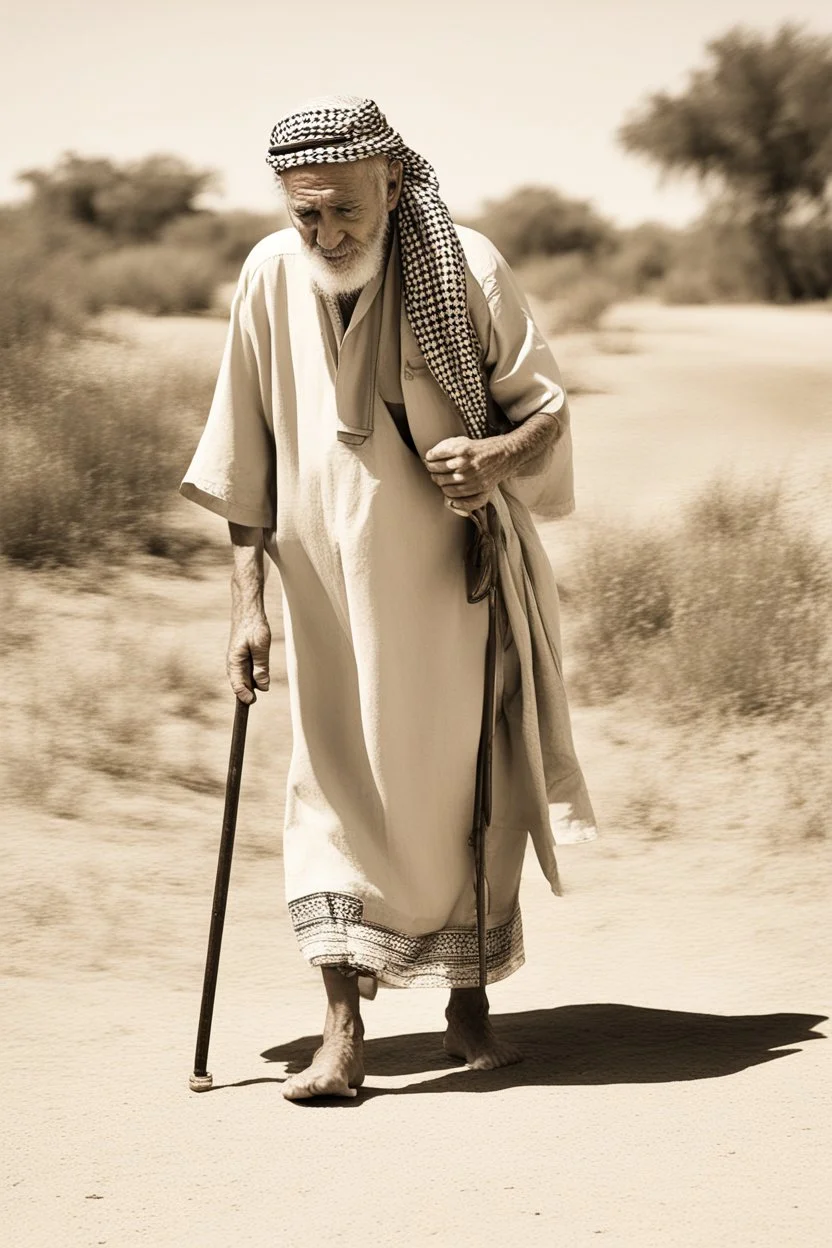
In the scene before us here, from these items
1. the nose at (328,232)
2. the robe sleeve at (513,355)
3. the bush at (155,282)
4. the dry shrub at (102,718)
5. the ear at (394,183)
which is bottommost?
the dry shrub at (102,718)

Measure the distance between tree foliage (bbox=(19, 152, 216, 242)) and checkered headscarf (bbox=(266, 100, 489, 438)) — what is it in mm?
15844

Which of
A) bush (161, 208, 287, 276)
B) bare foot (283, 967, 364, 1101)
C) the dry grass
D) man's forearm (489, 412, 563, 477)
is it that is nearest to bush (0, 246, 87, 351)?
the dry grass

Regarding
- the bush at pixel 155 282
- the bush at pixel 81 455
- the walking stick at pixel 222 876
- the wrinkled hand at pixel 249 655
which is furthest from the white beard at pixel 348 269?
the bush at pixel 155 282

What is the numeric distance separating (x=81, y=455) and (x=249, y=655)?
6.65 meters

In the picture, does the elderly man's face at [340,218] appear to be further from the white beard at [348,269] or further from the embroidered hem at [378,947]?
the embroidered hem at [378,947]

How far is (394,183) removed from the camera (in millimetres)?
4074

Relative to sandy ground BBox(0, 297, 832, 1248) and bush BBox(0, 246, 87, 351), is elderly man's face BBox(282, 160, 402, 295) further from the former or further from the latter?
bush BBox(0, 246, 87, 351)

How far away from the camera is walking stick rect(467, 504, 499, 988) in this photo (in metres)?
4.13

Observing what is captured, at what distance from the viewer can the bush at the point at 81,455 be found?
973cm

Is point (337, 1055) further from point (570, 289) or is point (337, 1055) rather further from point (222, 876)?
point (570, 289)

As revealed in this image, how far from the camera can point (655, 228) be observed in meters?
22.5

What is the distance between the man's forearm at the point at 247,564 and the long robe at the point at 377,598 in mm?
46

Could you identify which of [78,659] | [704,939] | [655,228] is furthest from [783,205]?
[704,939]

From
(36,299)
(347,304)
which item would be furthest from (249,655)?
(36,299)
